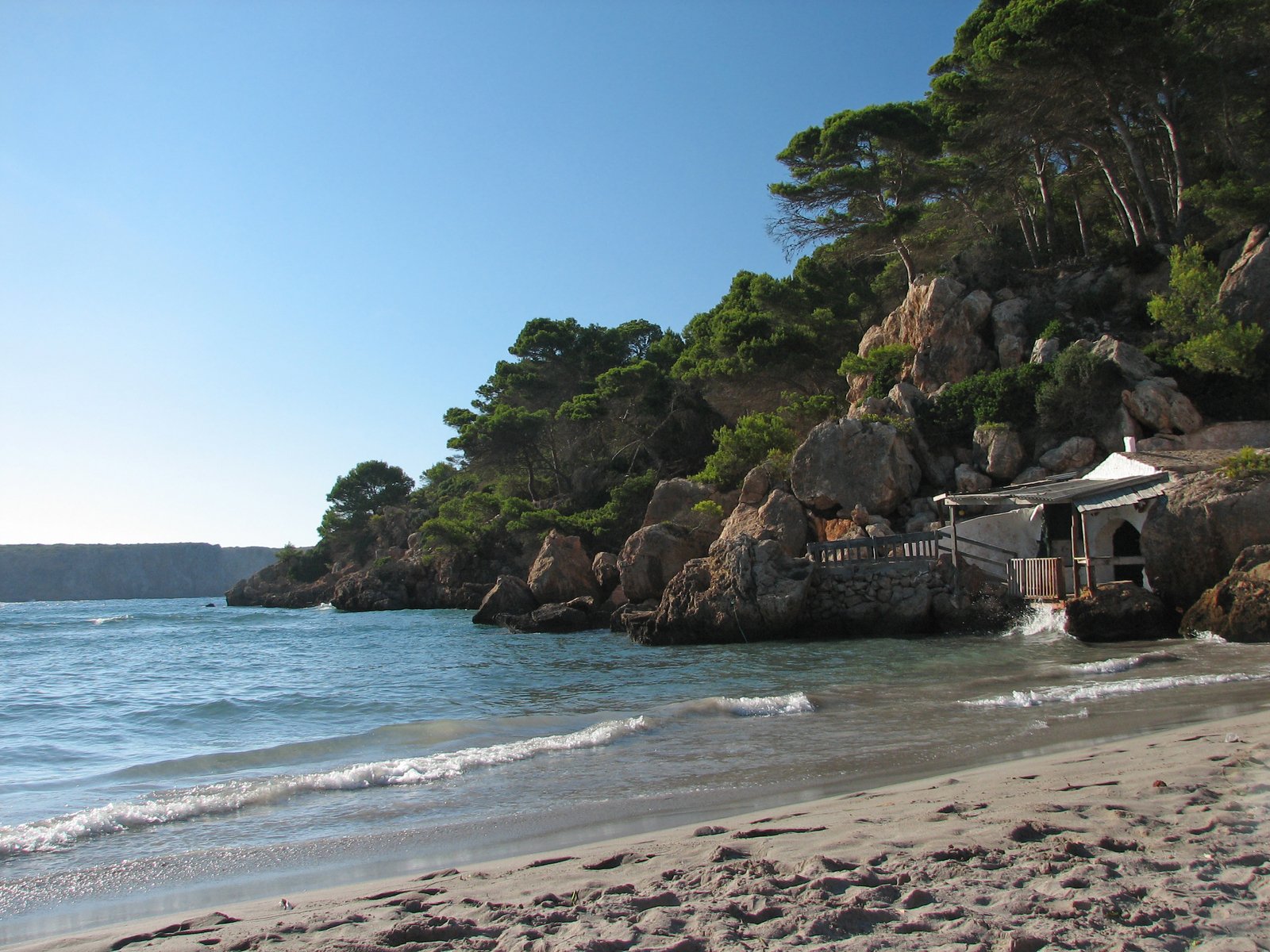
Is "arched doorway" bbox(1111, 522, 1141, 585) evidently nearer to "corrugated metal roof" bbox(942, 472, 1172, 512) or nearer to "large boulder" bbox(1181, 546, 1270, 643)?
"corrugated metal roof" bbox(942, 472, 1172, 512)

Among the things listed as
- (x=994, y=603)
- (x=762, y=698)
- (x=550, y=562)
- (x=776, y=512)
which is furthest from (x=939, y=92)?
(x=762, y=698)

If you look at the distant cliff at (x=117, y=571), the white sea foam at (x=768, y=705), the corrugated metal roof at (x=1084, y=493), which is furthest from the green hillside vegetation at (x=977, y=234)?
the distant cliff at (x=117, y=571)

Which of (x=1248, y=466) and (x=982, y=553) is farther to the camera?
(x=982, y=553)

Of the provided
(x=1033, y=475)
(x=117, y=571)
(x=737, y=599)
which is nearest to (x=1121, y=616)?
(x=1033, y=475)

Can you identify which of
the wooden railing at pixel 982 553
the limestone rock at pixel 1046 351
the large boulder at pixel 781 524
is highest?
the limestone rock at pixel 1046 351

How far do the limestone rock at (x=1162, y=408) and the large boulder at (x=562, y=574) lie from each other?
19.8 meters

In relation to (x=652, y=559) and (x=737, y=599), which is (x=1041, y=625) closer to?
(x=737, y=599)

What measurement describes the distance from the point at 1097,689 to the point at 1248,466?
9.12 metres

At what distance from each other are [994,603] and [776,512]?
8076mm

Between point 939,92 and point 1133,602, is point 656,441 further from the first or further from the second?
point 1133,602

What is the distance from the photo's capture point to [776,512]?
26781 millimetres

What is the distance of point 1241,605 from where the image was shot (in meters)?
15.1

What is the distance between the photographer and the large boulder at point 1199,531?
16.5 meters

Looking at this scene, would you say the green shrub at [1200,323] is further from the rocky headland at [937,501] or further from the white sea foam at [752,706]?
the white sea foam at [752,706]
